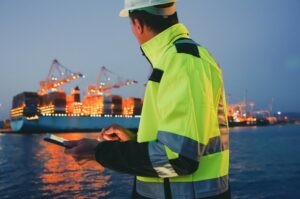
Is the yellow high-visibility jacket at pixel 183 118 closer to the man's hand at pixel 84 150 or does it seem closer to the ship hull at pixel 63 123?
the man's hand at pixel 84 150

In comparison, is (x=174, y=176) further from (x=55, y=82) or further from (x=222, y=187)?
(x=55, y=82)

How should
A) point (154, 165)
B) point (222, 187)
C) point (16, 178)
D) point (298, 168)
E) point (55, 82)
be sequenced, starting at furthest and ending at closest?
point (55, 82), point (298, 168), point (16, 178), point (222, 187), point (154, 165)

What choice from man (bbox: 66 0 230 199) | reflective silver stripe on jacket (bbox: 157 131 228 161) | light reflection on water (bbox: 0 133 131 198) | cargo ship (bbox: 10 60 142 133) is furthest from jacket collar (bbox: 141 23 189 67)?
cargo ship (bbox: 10 60 142 133)

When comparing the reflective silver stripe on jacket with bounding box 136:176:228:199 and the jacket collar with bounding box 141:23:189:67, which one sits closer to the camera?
the reflective silver stripe on jacket with bounding box 136:176:228:199

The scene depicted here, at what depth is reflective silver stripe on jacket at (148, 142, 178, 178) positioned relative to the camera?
1132 mm

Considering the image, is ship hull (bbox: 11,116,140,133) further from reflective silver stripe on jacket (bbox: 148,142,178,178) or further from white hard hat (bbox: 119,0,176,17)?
reflective silver stripe on jacket (bbox: 148,142,178,178)

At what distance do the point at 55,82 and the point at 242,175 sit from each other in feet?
250

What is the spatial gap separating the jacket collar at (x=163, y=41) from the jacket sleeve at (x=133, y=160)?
37 cm

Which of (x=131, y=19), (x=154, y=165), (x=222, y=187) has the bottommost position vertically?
(x=222, y=187)

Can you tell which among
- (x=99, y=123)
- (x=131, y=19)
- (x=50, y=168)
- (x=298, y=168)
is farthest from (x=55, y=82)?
(x=131, y=19)

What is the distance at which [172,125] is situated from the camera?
1126 millimetres

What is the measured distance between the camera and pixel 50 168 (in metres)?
21.0

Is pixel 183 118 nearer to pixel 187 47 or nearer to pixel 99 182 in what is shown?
pixel 187 47

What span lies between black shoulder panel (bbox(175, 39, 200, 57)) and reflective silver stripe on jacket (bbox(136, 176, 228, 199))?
488 millimetres
